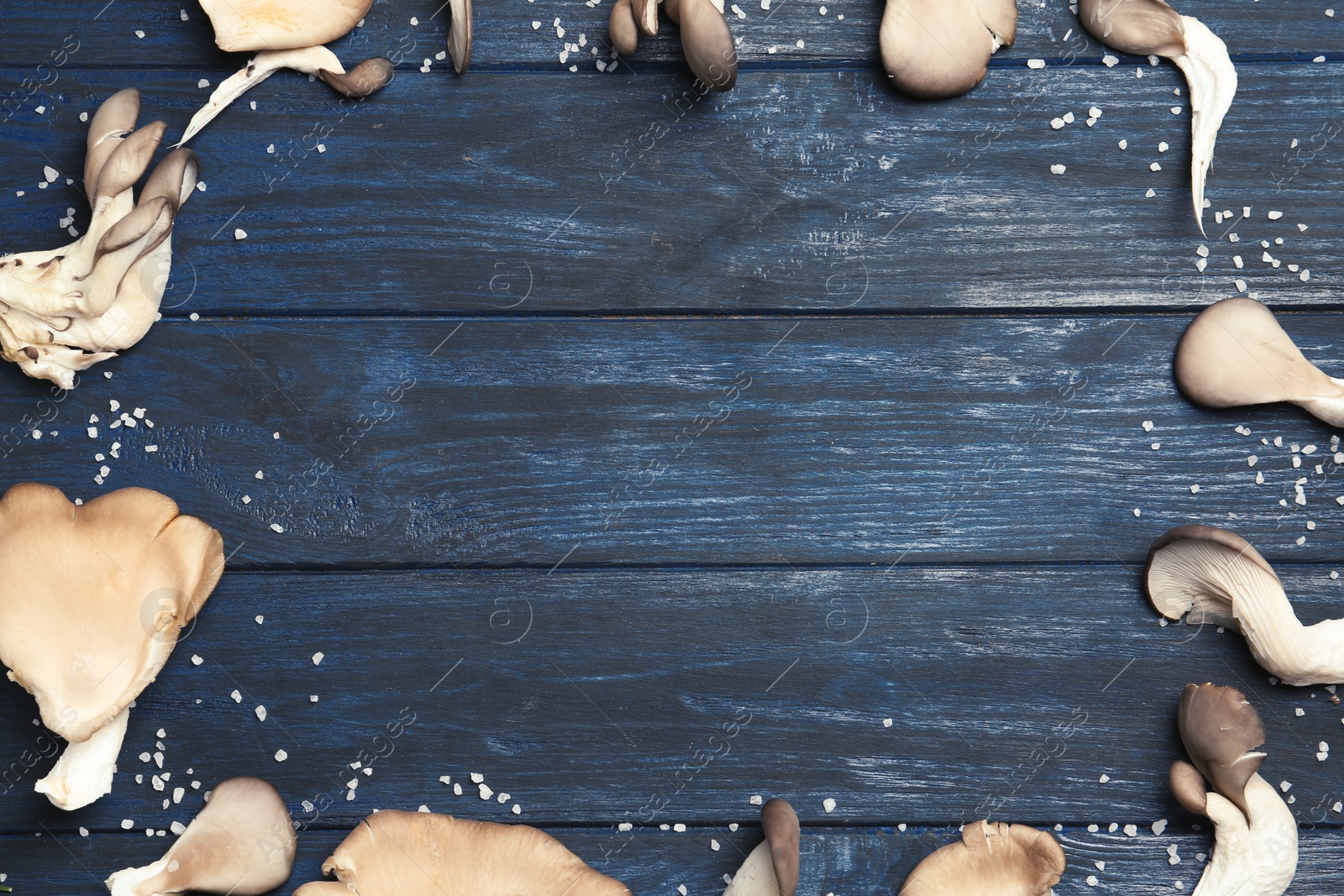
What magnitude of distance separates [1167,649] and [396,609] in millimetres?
834

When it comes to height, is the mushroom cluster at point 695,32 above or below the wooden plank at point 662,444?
above

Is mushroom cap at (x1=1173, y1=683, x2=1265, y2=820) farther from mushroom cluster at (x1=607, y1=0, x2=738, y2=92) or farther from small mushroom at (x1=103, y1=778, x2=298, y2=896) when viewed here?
small mushroom at (x1=103, y1=778, x2=298, y2=896)

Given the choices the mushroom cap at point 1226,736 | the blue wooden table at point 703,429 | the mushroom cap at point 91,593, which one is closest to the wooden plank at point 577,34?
the blue wooden table at point 703,429

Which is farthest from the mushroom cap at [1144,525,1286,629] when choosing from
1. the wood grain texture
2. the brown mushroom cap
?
the wood grain texture

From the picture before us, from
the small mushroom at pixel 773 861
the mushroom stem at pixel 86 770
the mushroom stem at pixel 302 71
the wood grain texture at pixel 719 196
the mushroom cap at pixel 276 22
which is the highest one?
the mushroom cap at pixel 276 22

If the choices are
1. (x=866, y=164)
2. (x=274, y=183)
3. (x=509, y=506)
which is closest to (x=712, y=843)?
(x=509, y=506)

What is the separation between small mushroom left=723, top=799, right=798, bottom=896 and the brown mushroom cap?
628mm

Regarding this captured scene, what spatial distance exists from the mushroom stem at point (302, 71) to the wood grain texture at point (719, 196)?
0.02m

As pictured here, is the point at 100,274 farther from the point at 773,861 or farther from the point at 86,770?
the point at 773,861

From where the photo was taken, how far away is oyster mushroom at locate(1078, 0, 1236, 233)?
954 millimetres

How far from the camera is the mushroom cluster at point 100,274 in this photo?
0.91 meters

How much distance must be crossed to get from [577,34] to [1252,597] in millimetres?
940

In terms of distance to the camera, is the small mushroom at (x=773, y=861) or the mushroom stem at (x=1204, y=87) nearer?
the small mushroom at (x=773, y=861)

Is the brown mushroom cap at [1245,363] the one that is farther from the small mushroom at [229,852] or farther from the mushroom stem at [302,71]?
the small mushroom at [229,852]
